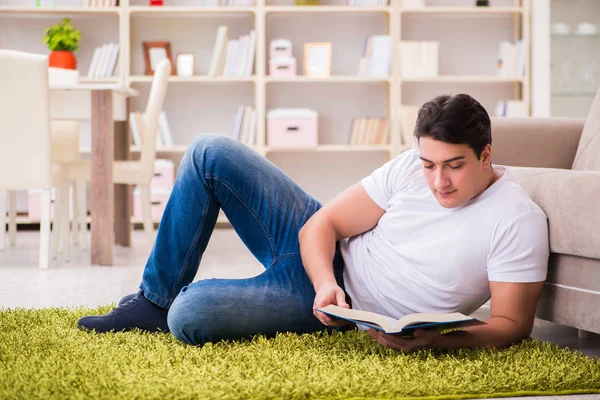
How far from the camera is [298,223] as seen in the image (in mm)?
1798

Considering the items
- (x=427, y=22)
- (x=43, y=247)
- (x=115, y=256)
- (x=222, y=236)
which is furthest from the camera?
(x=427, y=22)

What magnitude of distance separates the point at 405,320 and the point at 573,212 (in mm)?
480

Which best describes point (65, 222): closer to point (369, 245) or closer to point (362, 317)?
point (369, 245)

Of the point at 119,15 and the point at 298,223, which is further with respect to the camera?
the point at 119,15

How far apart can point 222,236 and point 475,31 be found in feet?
7.23

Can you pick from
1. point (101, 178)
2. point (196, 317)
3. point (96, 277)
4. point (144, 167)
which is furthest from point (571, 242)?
point (144, 167)

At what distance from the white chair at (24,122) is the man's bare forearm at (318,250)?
1.83 m

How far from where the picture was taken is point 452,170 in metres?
1.51

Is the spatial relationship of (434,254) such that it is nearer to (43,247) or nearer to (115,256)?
(43,247)

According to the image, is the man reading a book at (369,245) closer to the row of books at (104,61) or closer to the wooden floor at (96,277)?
the wooden floor at (96,277)

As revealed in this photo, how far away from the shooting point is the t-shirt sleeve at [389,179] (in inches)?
67.1

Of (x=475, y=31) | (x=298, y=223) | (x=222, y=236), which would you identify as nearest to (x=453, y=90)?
(x=475, y=31)

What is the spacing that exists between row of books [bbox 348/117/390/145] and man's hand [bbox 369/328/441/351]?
3.79m

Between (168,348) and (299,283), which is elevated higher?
(299,283)
